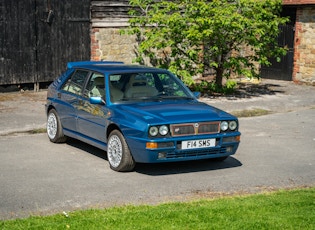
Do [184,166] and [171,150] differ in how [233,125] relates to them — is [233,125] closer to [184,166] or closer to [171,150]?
[184,166]

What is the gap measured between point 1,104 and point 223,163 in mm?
7396

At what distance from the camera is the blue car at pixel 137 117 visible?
9336 mm

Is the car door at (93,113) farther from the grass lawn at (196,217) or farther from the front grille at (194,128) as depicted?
the grass lawn at (196,217)

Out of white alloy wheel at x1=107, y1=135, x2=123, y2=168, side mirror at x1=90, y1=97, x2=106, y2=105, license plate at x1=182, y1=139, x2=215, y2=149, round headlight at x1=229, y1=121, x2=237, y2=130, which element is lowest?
white alloy wheel at x1=107, y1=135, x2=123, y2=168

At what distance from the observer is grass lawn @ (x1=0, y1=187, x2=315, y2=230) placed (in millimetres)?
6891

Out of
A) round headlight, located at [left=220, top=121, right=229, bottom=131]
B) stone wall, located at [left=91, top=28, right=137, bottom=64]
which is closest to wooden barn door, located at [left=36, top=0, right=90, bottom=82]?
stone wall, located at [left=91, top=28, right=137, bottom=64]

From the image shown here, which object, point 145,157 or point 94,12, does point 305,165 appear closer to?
point 145,157

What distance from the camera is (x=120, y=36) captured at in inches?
758

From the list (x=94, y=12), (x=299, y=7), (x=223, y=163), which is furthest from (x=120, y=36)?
(x=223, y=163)

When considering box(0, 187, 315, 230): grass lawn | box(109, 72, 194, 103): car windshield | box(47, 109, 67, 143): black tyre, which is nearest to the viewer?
box(0, 187, 315, 230): grass lawn

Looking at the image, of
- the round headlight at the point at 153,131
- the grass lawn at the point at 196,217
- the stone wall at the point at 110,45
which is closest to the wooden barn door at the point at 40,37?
the stone wall at the point at 110,45

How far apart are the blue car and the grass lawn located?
1536 mm

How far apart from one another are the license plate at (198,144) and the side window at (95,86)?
5.60 feet

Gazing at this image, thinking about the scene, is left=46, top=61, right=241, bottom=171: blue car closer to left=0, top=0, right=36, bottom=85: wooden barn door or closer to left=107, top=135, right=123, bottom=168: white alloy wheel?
left=107, top=135, right=123, bottom=168: white alloy wheel
